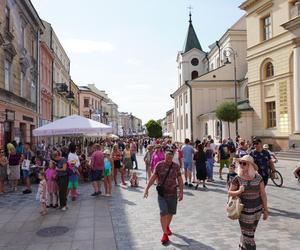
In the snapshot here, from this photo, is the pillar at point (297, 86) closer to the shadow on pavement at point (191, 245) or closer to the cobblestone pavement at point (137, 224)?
the cobblestone pavement at point (137, 224)

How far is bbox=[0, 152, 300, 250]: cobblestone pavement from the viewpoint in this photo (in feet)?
19.9

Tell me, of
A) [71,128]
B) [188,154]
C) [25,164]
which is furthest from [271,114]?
[25,164]

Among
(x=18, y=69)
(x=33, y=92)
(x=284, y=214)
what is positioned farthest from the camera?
(x=33, y=92)

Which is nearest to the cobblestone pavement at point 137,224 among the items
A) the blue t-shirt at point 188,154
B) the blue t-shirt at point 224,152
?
the blue t-shirt at point 188,154

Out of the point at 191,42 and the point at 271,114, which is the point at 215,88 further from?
the point at 191,42

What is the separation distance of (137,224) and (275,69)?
23351 mm

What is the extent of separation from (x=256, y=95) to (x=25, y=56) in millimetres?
18896

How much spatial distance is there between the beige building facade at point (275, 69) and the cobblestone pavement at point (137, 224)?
16.1 meters

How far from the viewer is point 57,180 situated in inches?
362

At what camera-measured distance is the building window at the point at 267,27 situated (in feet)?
92.9

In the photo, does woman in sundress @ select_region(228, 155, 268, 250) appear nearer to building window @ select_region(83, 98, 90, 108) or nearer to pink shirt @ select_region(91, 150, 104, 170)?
pink shirt @ select_region(91, 150, 104, 170)

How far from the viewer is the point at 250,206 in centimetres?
453

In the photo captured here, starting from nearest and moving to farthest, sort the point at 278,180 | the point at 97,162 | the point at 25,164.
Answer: the point at 97,162 → the point at 278,180 → the point at 25,164

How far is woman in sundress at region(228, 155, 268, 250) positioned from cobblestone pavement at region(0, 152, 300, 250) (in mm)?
1326
